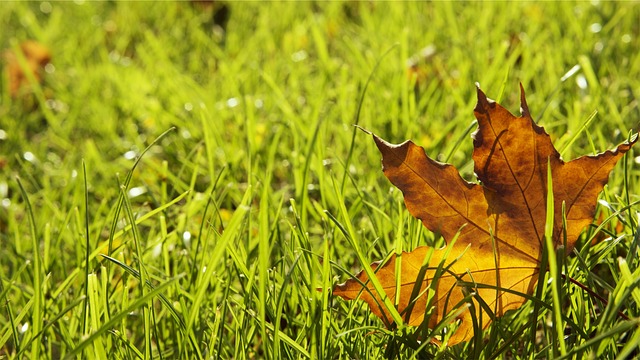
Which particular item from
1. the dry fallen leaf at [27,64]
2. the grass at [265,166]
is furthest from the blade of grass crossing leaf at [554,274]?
the dry fallen leaf at [27,64]

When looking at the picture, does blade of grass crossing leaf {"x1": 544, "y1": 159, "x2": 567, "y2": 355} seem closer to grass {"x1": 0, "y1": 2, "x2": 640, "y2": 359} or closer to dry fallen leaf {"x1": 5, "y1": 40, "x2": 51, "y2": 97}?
grass {"x1": 0, "y1": 2, "x2": 640, "y2": 359}

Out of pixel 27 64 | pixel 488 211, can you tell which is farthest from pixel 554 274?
pixel 27 64

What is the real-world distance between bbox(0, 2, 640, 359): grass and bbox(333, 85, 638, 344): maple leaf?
0.15 ft

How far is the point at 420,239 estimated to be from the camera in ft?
3.53

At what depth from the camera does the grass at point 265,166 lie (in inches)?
36.1

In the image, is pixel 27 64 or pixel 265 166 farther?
pixel 27 64

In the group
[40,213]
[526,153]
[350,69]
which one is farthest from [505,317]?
[350,69]

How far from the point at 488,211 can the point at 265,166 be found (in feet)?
2.69

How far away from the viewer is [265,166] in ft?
5.32

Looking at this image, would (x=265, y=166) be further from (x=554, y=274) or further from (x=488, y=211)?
(x=554, y=274)

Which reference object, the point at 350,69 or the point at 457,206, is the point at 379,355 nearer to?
the point at 457,206

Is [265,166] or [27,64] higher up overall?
[27,64]

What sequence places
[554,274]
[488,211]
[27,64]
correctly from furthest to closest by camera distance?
[27,64] < [488,211] < [554,274]

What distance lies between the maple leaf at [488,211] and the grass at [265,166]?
0.05 meters
